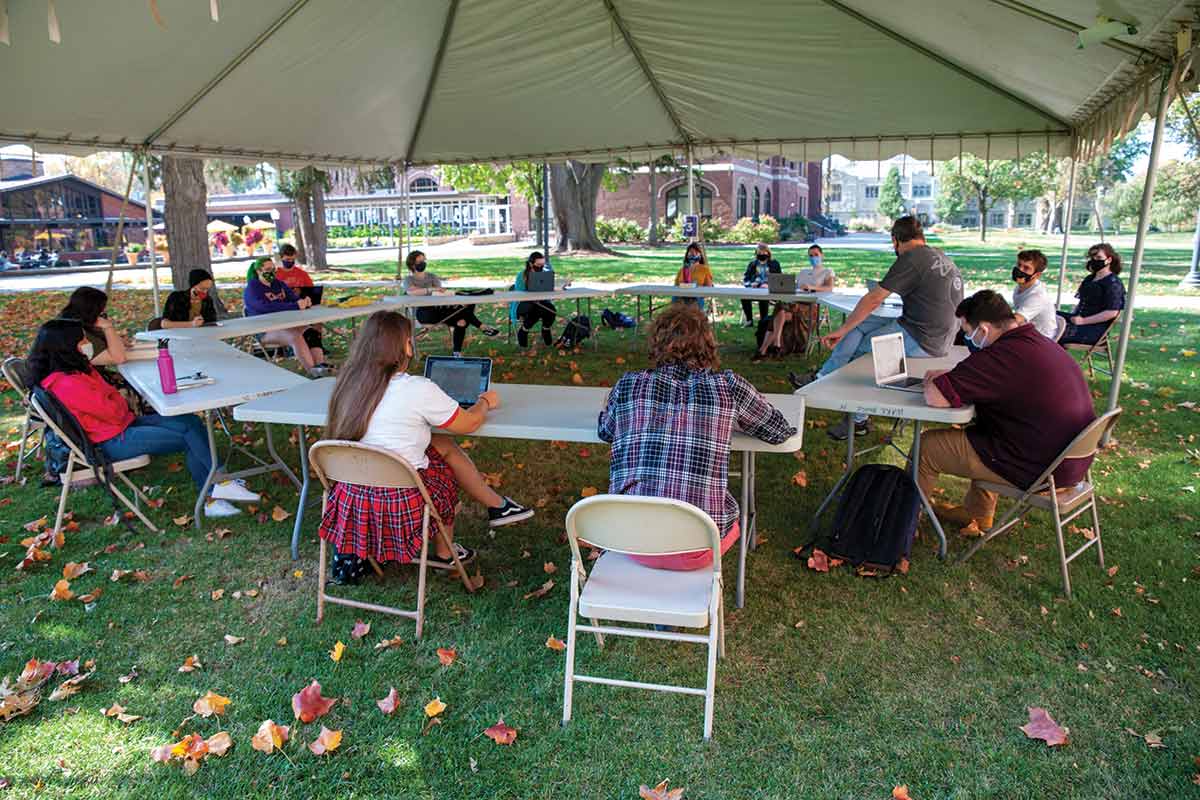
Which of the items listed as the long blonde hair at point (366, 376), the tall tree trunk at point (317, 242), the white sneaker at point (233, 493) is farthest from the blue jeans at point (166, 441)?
the tall tree trunk at point (317, 242)

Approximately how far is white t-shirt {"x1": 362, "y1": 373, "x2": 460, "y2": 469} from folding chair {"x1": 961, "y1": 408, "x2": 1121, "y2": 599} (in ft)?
8.87

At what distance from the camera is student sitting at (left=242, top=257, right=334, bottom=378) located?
849 cm

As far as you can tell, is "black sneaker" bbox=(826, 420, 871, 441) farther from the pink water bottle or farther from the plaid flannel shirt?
the pink water bottle

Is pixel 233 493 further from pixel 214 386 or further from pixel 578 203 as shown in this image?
pixel 578 203

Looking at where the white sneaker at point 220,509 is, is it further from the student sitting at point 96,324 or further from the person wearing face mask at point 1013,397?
the person wearing face mask at point 1013,397

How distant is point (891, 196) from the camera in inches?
3332

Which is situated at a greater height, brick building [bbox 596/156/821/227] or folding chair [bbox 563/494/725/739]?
brick building [bbox 596/156/821/227]

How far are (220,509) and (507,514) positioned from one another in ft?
6.17

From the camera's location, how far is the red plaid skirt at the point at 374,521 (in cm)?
339

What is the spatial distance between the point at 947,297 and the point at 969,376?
1.79 m

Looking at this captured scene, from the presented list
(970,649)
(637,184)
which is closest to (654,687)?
(970,649)

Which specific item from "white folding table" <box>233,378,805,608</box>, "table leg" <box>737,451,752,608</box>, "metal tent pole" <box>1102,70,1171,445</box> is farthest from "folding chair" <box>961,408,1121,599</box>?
"table leg" <box>737,451,752,608</box>

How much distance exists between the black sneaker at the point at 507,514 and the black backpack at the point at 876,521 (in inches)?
64.6

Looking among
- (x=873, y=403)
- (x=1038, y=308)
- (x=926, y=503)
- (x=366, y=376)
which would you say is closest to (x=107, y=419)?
(x=366, y=376)
